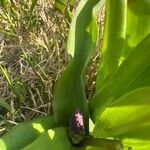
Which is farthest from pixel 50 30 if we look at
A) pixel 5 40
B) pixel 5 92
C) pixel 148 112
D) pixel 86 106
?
pixel 148 112

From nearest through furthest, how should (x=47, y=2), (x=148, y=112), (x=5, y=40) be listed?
(x=148, y=112) → (x=5, y=40) → (x=47, y=2)

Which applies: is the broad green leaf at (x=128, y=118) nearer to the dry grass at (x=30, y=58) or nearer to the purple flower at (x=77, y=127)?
the purple flower at (x=77, y=127)

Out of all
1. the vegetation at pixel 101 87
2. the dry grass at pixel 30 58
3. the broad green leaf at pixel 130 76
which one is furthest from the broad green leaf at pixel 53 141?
the dry grass at pixel 30 58

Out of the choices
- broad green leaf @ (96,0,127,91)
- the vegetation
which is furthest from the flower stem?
broad green leaf @ (96,0,127,91)

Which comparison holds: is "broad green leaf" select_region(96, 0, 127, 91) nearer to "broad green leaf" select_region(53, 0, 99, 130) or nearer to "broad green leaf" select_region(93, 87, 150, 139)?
"broad green leaf" select_region(53, 0, 99, 130)

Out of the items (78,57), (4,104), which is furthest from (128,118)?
(4,104)

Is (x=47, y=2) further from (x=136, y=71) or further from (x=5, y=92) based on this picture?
(x=136, y=71)
